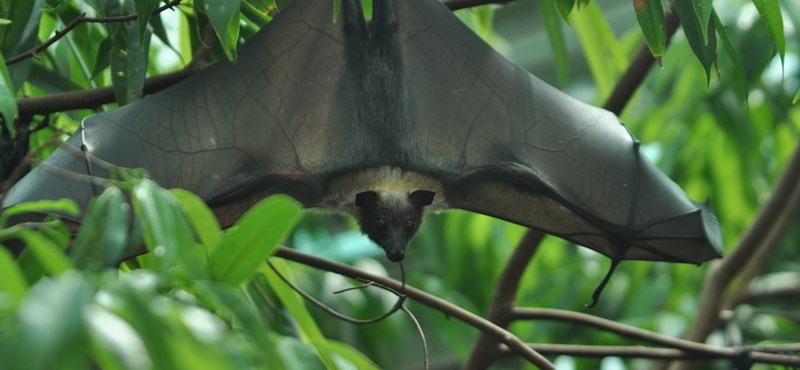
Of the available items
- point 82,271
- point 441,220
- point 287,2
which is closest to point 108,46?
point 287,2

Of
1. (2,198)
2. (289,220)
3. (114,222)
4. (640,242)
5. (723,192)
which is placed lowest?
(2,198)

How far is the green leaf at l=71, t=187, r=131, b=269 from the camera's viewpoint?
1.56 meters

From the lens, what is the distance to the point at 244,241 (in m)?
1.76

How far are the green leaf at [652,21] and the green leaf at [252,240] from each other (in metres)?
1.03

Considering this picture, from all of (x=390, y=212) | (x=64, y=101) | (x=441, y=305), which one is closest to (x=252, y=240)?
(x=64, y=101)

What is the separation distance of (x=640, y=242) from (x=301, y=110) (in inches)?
39.4

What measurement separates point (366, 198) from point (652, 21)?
1181 mm

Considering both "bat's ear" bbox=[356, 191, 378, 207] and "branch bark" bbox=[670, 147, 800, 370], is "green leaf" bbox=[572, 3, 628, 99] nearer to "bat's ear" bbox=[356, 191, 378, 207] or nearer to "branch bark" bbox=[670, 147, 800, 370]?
"branch bark" bbox=[670, 147, 800, 370]

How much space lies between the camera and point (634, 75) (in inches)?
134

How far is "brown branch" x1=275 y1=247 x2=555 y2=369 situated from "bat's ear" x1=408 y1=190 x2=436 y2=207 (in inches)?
15.2

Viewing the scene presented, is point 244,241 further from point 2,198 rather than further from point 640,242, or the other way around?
point 640,242

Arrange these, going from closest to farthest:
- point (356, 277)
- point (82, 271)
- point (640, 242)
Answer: point (82, 271)
point (356, 277)
point (640, 242)

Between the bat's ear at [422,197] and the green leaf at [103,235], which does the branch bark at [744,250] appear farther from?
the green leaf at [103,235]

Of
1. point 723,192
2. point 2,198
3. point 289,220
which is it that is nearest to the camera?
point 289,220
